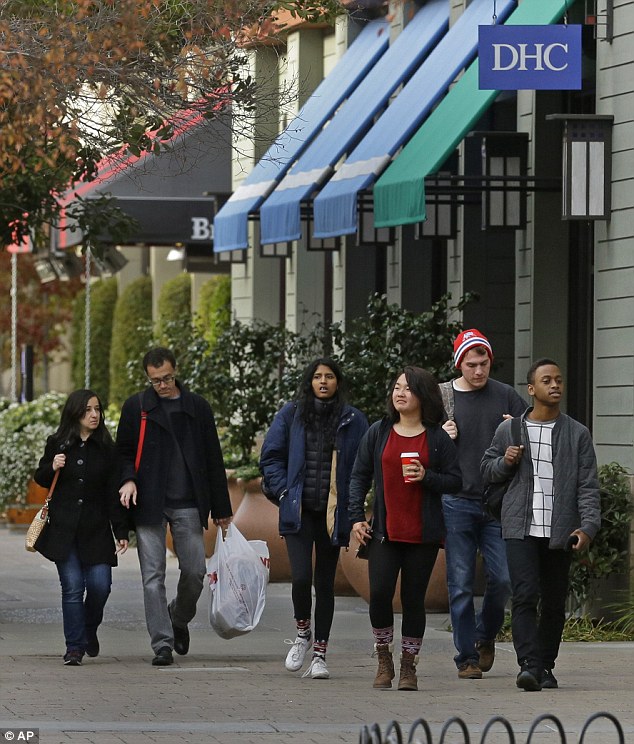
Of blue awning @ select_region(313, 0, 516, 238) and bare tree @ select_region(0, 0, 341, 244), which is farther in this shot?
blue awning @ select_region(313, 0, 516, 238)

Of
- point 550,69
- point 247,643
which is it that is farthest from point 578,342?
point 247,643

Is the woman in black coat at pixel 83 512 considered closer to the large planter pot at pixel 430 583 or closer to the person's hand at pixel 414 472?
the person's hand at pixel 414 472

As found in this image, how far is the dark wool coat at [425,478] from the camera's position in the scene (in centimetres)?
995

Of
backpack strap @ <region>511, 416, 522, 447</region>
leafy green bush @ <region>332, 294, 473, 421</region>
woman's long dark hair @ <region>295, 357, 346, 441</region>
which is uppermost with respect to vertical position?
leafy green bush @ <region>332, 294, 473, 421</region>

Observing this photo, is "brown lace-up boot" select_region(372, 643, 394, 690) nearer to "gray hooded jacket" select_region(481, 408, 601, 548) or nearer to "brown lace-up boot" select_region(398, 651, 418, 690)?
"brown lace-up boot" select_region(398, 651, 418, 690)

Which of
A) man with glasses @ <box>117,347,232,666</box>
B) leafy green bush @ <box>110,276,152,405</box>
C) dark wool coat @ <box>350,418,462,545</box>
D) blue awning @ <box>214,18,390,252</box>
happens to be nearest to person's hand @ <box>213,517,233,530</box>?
man with glasses @ <box>117,347,232,666</box>

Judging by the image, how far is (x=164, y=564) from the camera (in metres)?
11.1

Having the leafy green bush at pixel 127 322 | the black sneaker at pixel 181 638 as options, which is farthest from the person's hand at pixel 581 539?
the leafy green bush at pixel 127 322

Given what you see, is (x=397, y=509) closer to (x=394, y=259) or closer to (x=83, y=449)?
(x=83, y=449)

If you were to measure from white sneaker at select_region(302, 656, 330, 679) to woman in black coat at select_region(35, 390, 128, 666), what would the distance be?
1460 millimetres

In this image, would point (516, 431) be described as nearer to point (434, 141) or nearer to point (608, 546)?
point (608, 546)

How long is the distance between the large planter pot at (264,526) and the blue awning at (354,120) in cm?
268

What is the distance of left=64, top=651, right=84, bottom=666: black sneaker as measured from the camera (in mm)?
10938

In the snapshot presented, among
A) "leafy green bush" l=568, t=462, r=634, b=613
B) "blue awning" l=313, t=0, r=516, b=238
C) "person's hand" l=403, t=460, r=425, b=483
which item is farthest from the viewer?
"blue awning" l=313, t=0, r=516, b=238
